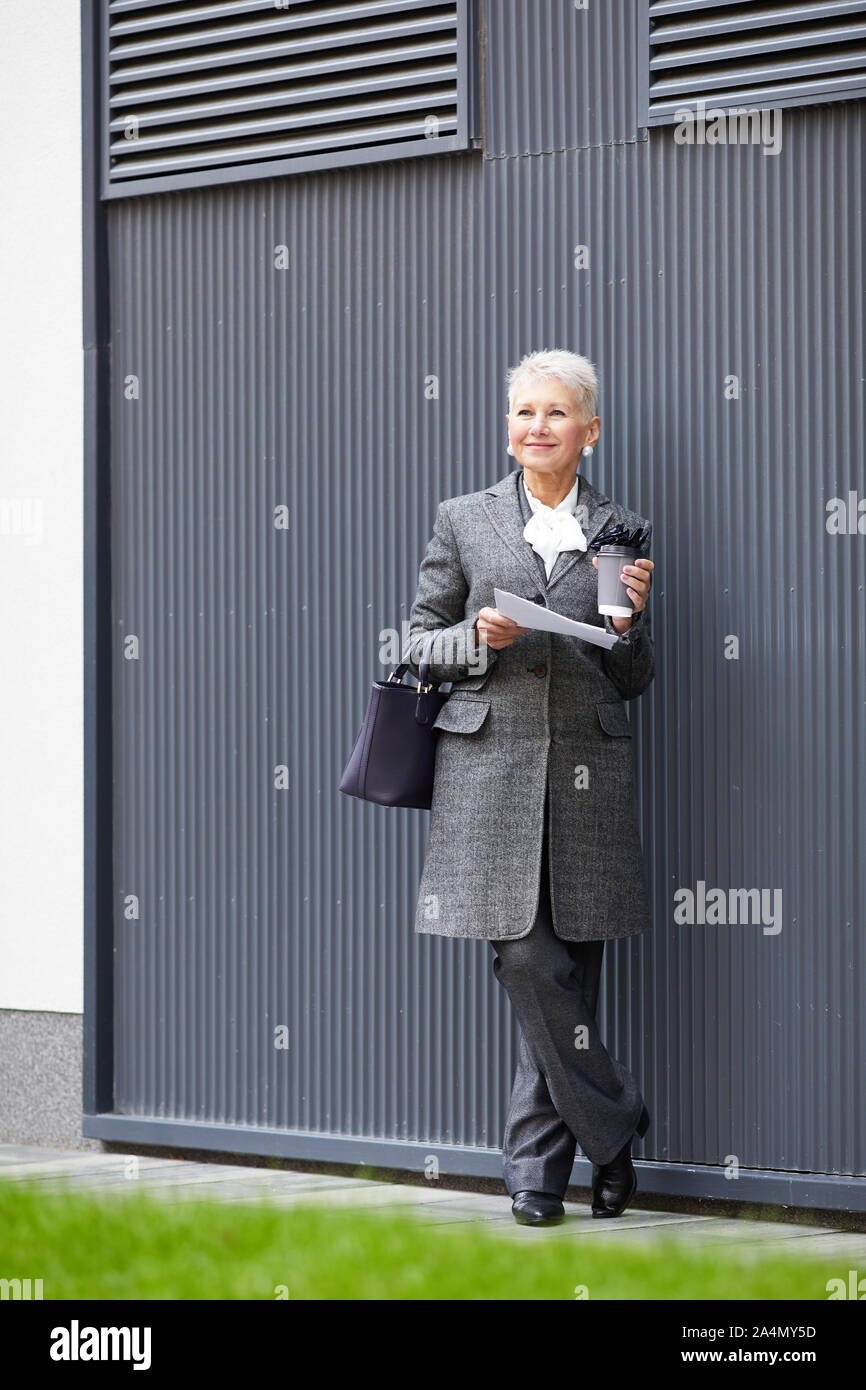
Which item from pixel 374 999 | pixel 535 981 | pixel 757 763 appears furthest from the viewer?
pixel 374 999

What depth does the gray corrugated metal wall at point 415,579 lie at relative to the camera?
556 cm

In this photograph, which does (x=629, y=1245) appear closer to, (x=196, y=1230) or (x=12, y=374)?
(x=196, y=1230)

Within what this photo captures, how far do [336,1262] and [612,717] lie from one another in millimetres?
1729

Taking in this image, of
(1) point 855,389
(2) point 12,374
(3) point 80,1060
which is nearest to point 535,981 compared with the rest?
(1) point 855,389

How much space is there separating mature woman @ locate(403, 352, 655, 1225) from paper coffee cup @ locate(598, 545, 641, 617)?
64mm

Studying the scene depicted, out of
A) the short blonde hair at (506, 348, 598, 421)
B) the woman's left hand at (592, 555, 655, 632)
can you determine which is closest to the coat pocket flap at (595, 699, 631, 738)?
the woman's left hand at (592, 555, 655, 632)

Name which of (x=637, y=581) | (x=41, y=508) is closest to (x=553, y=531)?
(x=637, y=581)

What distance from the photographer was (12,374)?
7180 mm

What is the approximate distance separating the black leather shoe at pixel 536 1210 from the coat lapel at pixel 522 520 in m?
1.60

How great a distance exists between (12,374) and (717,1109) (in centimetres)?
354

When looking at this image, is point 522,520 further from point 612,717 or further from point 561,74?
point 561,74

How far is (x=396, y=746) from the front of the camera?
546 cm

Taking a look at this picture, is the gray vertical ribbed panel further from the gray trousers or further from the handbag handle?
the gray trousers

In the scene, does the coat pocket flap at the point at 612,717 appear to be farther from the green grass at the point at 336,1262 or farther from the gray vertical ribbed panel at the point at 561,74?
the gray vertical ribbed panel at the point at 561,74
